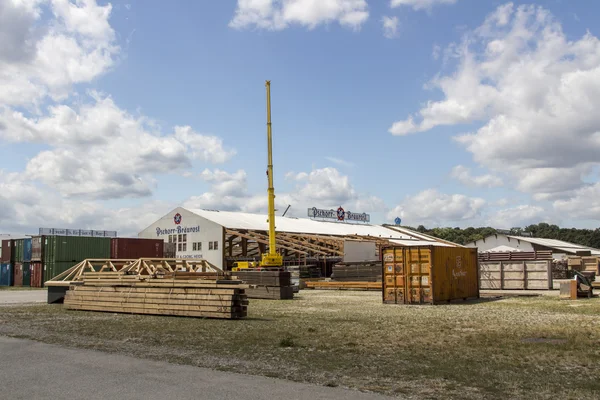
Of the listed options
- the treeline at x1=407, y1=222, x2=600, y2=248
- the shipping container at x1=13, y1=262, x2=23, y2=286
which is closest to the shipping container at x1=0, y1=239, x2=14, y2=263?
the shipping container at x1=13, y1=262, x2=23, y2=286

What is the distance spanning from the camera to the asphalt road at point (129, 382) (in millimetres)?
7383

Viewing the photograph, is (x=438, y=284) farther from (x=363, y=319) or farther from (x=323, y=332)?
(x=323, y=332)

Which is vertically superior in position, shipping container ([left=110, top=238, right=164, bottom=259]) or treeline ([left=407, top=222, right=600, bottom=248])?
treeline ([left=407, top=222, right=600, bottom=248])

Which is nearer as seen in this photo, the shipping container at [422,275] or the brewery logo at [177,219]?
the shipping container at [422,275]

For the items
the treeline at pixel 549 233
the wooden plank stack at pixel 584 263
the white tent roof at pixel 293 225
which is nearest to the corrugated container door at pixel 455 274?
the wooden plank stack at pixel 584 263

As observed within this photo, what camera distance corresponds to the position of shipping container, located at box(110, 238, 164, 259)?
48.1 m

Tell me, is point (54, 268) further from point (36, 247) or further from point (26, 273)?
point (26, 273)

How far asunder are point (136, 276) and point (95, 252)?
27.6 metres

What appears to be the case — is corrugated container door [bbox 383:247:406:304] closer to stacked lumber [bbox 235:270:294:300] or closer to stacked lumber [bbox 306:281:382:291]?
stacked lumber [bbox 235:270:294:300]

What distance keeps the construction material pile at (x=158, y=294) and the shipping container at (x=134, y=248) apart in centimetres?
2424

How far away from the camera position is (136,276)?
72.4 ft

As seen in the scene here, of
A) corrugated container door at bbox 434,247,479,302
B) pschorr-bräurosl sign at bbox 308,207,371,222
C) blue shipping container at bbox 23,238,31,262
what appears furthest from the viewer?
pschorr-bräurosl sign at bbox 308,207,371,222

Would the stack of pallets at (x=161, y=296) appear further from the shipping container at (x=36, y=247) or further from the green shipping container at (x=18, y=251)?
the green shipping container at (x=18, y=251)

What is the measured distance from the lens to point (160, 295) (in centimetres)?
1880
